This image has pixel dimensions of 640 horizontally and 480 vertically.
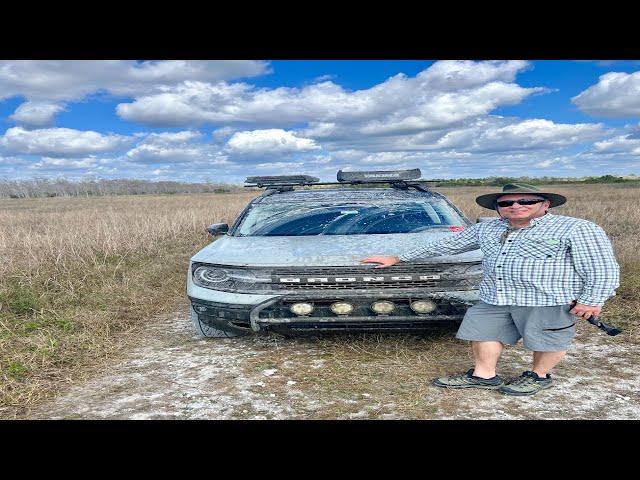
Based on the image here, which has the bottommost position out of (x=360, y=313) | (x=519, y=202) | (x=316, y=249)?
(x=360, y=313)

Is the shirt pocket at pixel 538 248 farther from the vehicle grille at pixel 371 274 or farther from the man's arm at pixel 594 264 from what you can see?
the vehicle grille at pixel 371 274

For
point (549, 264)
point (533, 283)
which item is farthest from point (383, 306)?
point (549, 264)

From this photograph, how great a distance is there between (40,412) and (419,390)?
2361 millimetres

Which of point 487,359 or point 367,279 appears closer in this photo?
point 487,359

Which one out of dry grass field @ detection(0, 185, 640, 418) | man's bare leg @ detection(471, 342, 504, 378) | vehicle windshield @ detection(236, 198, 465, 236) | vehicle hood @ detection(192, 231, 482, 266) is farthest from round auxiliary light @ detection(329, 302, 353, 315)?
vehicle windshield @ detection(236, 198, 465, 236)

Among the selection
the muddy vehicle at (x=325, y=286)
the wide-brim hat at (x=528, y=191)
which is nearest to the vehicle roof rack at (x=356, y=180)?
the muddy vehicle at (x=325, y=286)

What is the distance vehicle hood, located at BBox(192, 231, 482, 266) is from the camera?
372cm

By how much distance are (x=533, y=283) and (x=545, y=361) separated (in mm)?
557

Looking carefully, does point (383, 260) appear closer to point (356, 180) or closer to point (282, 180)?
point (356, 180)

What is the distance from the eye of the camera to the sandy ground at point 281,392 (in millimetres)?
2914

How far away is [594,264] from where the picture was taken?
2.86 metres

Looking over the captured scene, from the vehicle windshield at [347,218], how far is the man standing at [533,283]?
1306 millimetres

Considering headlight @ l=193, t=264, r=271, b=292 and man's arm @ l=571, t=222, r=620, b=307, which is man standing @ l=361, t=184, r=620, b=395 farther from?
headlight @ l=193, t=264, r=271, b=292

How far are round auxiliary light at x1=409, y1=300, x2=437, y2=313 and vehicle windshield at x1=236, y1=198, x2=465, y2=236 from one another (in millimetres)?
1041
